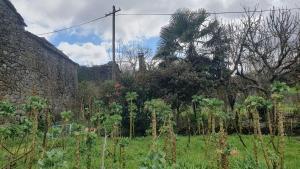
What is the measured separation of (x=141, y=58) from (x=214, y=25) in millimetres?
4651

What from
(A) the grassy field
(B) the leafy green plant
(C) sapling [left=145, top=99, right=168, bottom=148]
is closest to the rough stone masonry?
(A) the grassy field

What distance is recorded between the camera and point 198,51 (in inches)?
843

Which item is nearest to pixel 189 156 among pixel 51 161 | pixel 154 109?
pixel 154 109

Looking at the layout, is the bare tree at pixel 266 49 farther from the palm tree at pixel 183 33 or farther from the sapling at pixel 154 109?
the sapling at pixel 154 109

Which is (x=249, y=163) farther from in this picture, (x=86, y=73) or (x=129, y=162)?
(x=86, y=73)

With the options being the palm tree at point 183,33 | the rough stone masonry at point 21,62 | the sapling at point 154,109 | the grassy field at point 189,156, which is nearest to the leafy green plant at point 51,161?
the sapling at point 154,109

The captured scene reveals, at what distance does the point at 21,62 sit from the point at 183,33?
8989 mm

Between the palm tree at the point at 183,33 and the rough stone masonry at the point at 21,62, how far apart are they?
611cm

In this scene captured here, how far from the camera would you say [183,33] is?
21.9 meters

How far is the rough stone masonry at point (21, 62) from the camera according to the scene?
17078mm

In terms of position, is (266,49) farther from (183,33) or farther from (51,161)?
(51,161)

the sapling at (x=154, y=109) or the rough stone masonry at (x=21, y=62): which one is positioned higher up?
the rough stone masonry at (x=21, y=62)

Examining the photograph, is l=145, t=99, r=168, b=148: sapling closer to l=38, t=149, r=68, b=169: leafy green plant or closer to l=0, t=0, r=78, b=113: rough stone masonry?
l=38, t=149, r=68, b=169: leafy green plant

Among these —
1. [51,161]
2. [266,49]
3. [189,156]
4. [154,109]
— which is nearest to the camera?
[51,161]
